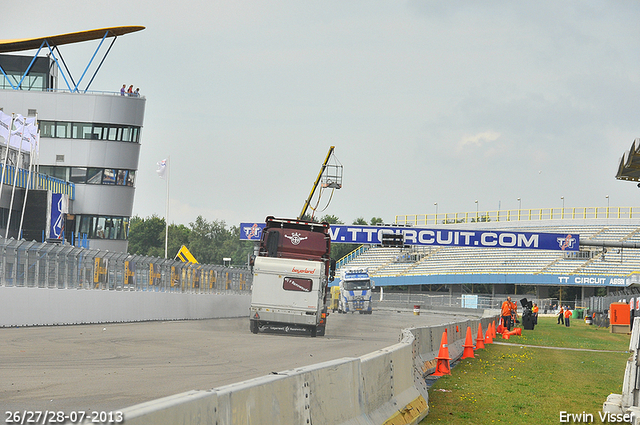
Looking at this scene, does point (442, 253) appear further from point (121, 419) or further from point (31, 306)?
point (121, 419)

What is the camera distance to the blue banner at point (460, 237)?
61.8m

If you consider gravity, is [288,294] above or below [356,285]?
below

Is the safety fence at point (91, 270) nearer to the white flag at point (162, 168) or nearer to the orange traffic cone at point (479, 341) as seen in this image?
the orange traffic cone at point (479, 341)

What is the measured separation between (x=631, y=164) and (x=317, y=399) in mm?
15376

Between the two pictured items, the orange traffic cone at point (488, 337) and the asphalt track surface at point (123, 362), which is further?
the orange traffic cone at point (488, 337)

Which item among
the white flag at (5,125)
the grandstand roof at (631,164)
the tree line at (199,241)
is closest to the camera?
the grandstand roof at (631,164)

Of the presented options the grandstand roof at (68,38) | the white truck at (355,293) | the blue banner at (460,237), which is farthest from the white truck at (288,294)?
the white truck at (355,293)

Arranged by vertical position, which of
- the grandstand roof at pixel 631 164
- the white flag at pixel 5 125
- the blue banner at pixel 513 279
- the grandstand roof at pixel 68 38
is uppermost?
the grandstand roof at pixel 68 38

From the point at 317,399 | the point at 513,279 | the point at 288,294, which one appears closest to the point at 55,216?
the point at 288,294

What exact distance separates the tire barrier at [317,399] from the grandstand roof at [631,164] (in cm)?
882

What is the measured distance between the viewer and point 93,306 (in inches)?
1062

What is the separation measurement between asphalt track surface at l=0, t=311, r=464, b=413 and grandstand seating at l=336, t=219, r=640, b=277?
6104 cm

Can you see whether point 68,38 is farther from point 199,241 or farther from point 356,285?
point 199,241

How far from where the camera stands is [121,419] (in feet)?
12.6
